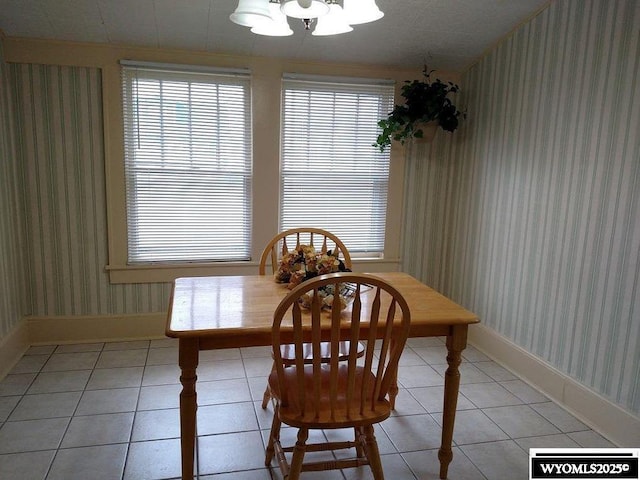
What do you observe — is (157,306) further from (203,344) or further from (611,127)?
(611,127)

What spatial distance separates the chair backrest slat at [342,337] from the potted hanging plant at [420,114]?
1.84 metres

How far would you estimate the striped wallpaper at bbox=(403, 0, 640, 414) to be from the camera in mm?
2104

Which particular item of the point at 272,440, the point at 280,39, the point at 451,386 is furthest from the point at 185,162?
the point at 451,386

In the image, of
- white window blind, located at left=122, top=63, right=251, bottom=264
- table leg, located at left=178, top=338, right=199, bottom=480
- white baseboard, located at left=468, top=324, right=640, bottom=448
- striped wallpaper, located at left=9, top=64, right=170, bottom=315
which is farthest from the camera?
white window blind, located at left=122, top=63, right=251, bottom=264

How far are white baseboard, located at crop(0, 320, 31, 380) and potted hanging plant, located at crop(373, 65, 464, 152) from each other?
269cm

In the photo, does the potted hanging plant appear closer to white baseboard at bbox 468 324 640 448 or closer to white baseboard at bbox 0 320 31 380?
white baseboard at bbox 468 324 640 448

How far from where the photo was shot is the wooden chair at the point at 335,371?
1.39 metres

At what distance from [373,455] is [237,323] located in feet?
2.25

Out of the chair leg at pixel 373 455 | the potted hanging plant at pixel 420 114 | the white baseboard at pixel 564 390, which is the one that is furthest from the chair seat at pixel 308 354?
the potted hanging plant at pixel 420 114

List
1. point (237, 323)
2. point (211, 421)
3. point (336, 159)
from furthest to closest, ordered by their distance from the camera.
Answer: point (336, 159) < point (211, 421) < point (237, 323)

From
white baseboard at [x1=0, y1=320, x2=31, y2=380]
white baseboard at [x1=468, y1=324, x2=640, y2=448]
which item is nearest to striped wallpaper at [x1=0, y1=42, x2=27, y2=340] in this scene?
white baseboard at [x1=0, y1=320, x2=31, y2=380]

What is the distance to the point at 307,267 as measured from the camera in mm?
1869

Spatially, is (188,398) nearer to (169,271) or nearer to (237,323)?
(237,323)

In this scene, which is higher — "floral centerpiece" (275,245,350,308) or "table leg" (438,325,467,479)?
"floral centerpiece" (275,245,350,308)
